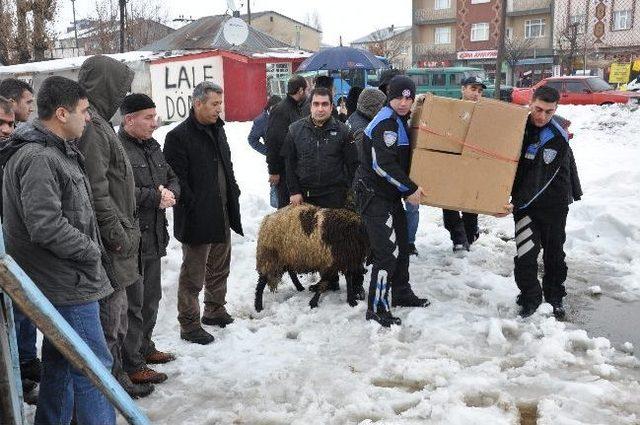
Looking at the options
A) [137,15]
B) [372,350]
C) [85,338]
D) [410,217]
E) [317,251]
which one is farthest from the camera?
[137,15]

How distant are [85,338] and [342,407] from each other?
5.03ft

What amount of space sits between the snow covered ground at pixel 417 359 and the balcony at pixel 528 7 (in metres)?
39.8

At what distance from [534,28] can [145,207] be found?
145 feet

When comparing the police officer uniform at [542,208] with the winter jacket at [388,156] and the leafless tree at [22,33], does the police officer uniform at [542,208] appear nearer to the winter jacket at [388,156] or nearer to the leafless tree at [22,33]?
the winter jacket at [388,156]

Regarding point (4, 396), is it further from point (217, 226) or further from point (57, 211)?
point (217, 226)

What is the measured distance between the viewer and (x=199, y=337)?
14.4 feet

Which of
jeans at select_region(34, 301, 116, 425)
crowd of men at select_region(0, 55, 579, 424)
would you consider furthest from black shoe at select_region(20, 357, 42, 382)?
jeans at select_region(34, 301, 116, 425)

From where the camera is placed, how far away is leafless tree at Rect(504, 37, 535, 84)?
38.7 meters

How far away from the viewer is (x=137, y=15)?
41594 mm

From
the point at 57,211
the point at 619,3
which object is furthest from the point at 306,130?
the point at 619,3

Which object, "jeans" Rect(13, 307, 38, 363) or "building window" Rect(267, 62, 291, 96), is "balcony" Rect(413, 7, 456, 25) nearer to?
"building window" Rect(267, 62, 291, 96)

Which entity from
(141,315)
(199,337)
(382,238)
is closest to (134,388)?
(141,315)

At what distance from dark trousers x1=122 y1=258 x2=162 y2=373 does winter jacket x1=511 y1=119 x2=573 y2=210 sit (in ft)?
9.44

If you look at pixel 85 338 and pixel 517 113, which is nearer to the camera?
pixel 85 338
